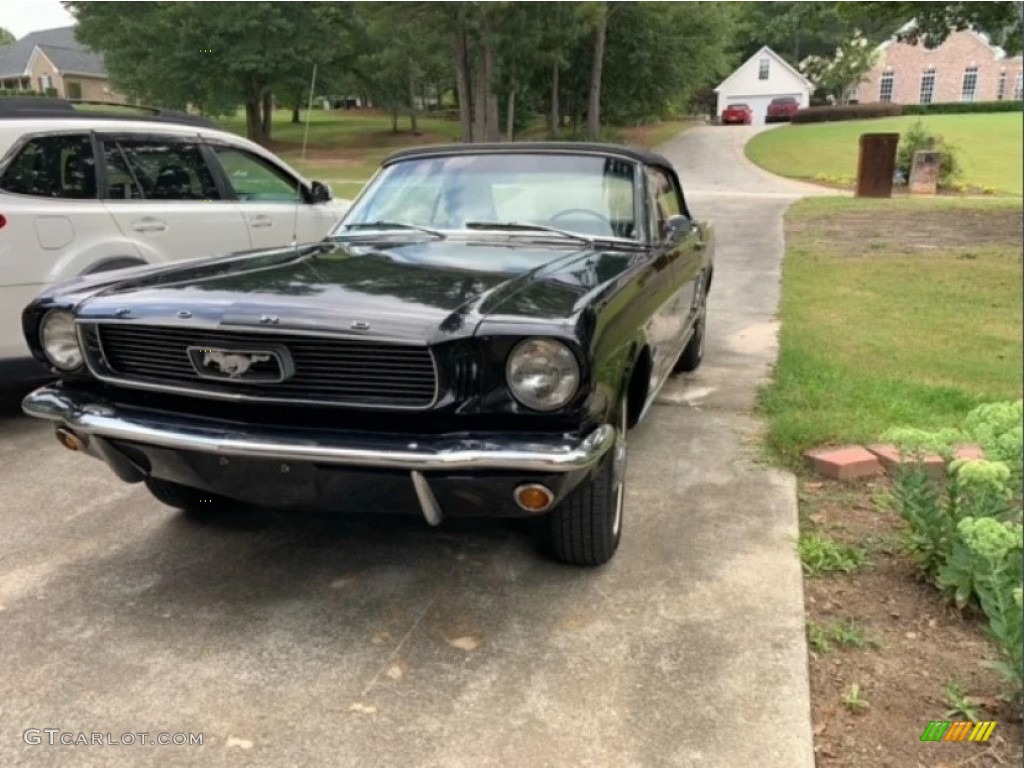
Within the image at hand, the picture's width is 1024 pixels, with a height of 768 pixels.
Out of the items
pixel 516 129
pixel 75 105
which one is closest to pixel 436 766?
pixel 75 105

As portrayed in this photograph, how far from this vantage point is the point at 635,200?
4.11m

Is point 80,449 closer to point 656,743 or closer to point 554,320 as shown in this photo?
point 554,320

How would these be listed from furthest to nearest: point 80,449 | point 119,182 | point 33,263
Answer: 1. point 119,182
2. point 33,263
3. point 80,449

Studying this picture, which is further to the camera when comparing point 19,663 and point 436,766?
point 19,663

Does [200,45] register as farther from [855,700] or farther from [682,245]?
[855,700]

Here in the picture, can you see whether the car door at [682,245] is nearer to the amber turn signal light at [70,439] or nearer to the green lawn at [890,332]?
the green lawn at [890,332]

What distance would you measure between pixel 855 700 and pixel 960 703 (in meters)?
0.29

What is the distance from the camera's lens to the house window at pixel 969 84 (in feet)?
95.7

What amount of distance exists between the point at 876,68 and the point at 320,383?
63.6 m

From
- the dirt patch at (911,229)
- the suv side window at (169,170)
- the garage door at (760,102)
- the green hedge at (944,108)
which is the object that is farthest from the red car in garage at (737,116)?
the suv side window at (169,170)

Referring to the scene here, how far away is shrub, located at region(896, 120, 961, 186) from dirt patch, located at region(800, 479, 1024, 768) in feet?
65.0

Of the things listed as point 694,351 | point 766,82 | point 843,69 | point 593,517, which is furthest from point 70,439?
point 766,82

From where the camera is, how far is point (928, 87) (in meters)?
42.6

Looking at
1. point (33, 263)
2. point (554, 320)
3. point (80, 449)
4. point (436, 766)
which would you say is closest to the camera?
point (436, 766)
